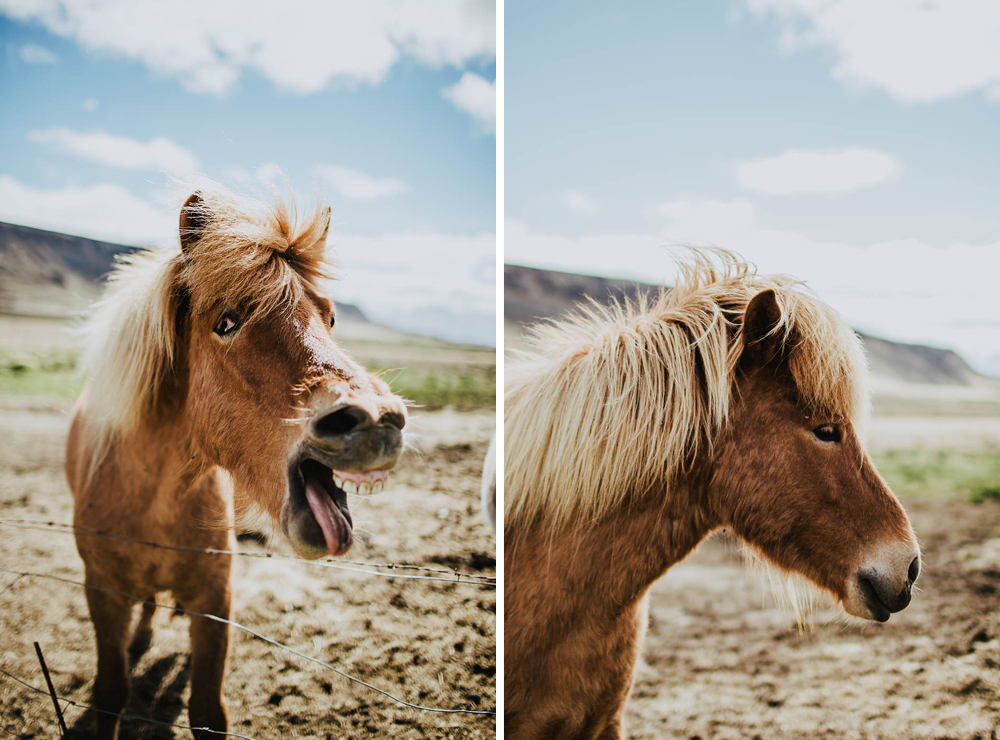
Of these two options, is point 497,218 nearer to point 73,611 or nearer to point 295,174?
point 295,174

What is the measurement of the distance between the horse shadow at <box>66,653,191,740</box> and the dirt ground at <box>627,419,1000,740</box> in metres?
1.50

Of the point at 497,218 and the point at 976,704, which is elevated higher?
the point at 497,218

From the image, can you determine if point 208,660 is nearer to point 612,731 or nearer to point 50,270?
point 612,731

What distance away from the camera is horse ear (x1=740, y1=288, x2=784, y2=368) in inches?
44.1

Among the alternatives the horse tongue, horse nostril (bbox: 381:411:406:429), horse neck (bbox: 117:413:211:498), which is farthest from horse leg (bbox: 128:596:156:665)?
horse nostril (bbox: 381:411:406:429)

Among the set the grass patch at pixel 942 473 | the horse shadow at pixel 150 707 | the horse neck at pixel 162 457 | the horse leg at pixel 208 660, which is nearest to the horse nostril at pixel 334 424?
the horse neck at pixel 162 457

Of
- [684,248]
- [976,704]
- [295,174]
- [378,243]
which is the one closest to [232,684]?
[378,243]

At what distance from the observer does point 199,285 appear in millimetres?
1289

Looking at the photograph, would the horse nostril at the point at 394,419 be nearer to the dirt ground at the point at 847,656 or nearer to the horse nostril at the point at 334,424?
the horse nostril at the point at 334,424

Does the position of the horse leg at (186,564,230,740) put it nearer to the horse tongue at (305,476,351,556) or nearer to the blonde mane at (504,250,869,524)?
the horse tongue at (305,476,351,556)

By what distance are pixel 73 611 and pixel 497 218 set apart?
1.89 meters

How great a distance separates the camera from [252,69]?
1.86m

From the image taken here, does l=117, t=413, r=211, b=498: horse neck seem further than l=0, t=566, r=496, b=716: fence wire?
No

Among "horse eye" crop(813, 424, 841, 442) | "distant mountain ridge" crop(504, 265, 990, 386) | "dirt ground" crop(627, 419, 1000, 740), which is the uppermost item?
"distant mountain ridge" crop(504, 265, 990, 386)
